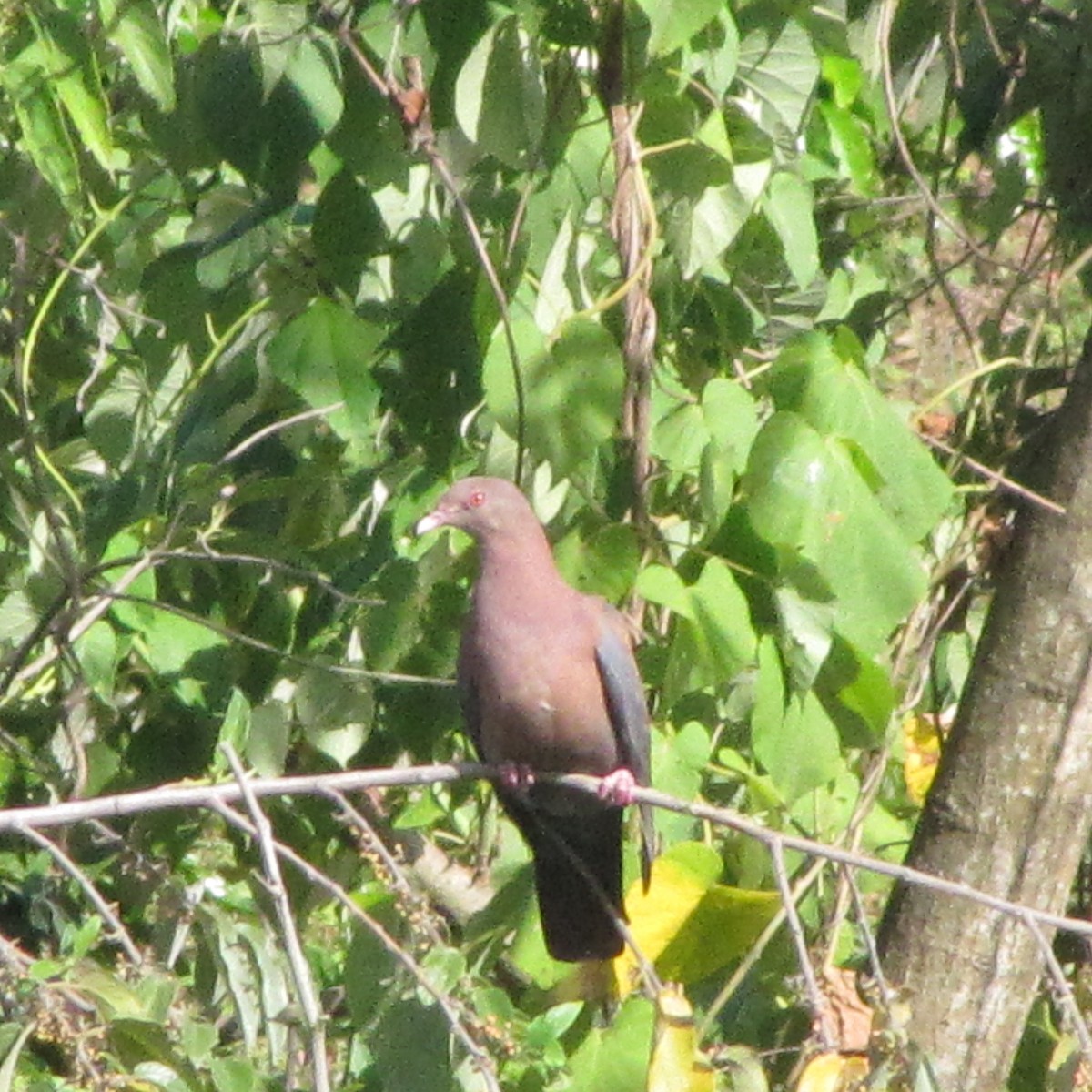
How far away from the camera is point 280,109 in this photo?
304cm

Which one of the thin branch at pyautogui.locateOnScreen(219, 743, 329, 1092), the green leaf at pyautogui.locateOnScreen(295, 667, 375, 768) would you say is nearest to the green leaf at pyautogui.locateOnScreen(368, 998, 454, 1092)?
the thin branch at pyautogui.locateOnScreen(219, 743, 329, 1092)

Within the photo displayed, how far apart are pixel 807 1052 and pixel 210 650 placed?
5.41 feet

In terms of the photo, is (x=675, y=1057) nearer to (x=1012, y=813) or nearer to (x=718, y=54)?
(x=1012, y=813)

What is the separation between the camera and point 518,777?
382cm

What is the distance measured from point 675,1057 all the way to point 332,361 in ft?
4.27

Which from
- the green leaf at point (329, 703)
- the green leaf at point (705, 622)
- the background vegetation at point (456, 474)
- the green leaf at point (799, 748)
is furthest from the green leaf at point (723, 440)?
the green leaf at point (329, 703)

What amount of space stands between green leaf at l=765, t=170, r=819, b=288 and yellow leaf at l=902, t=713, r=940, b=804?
5.04 feet

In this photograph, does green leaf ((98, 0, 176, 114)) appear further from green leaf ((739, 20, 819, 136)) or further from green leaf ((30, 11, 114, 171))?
green leaf ((739, 20, 819, 136))

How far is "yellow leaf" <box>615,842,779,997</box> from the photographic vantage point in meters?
3.38

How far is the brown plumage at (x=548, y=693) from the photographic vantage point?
3.70m

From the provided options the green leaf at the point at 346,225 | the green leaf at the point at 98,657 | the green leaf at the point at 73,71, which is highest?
the green leaf at the point at 73,71

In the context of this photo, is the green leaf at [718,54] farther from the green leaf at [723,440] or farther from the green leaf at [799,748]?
the green leaf at [799,748]

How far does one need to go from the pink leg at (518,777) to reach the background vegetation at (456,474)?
0.56 feet

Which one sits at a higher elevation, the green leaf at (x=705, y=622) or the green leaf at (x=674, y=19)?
the green leaf at (x=674, y=19)
